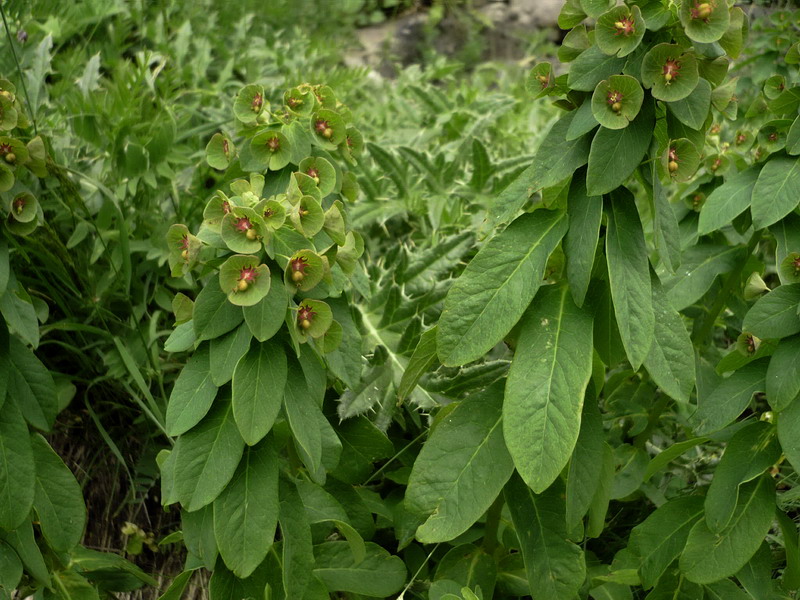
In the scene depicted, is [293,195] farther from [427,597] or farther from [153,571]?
[153,571]

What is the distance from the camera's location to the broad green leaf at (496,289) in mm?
1339

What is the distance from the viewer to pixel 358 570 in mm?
1650

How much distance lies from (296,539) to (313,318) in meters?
0.42

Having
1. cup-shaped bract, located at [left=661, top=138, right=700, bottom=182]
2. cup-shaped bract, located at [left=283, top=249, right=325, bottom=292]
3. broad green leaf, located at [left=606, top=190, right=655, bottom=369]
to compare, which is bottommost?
broad green leaf, located at [left=606, top=190, right=655, bottom=369]

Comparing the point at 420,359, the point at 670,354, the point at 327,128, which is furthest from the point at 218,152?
the point at 670,354

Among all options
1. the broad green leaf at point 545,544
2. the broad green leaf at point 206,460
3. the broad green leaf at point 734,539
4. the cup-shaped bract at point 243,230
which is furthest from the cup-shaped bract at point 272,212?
the broad green leaf at point 734,539

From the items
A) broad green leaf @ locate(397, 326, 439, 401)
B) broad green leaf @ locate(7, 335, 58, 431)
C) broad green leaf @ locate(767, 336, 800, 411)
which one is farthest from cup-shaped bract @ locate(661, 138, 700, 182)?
broad green leaf @ locate(7, 335, 58, 431)

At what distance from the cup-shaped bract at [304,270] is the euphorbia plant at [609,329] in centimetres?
23

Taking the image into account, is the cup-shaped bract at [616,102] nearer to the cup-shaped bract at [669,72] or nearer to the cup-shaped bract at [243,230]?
the cup-shaped bract at [669,72]

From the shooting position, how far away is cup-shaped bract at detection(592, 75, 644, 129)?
1247 millimetres

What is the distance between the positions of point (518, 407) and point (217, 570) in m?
0.64

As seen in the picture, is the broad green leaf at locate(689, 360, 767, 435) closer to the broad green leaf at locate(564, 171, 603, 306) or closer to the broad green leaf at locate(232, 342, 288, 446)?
the broad green leaf at locate(564, 171, 603, 306)

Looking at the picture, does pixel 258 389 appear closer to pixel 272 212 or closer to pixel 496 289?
pixel 272 212

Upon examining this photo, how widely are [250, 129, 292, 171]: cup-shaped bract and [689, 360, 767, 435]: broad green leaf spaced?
92cm
